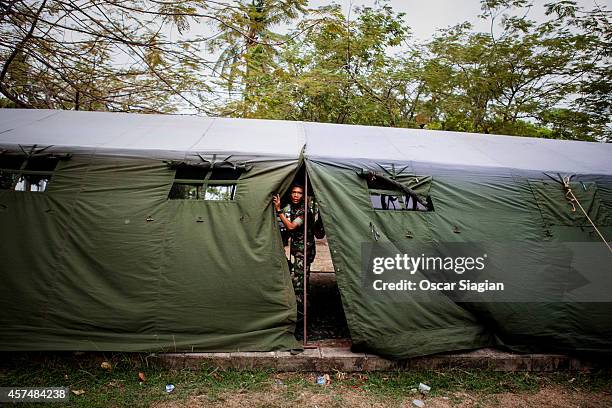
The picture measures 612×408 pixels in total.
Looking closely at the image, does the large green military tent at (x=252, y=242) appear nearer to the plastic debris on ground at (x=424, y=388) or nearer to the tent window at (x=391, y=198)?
the tent window at (x=391, y=198)

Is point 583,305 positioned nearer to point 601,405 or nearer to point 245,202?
point 601,405

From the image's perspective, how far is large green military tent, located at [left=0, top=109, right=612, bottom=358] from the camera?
11.9 ft

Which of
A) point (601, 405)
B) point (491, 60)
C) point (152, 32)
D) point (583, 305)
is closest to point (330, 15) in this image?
point (152, 32)

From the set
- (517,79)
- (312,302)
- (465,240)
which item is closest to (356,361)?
(465,240)

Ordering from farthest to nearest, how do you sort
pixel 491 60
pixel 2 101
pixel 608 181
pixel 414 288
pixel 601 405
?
pixel 491 60 → pixel 2 101 → pixel 608 181 → pixel 414 288 → pixel 601 405

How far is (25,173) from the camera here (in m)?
3.79

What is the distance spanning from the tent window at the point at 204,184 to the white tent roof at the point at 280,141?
241 mm

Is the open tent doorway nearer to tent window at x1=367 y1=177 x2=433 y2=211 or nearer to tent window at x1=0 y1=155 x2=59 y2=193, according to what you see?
tent window at x1=367 y1=177 x2=433 y2=211

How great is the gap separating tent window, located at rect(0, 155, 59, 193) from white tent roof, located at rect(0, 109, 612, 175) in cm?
19

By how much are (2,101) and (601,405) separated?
37.6ft

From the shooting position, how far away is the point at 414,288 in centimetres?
389

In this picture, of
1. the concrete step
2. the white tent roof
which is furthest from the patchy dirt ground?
the white tent roof

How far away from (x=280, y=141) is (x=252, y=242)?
1525 millimetres

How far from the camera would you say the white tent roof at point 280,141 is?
4.13m
